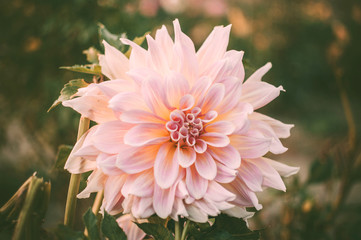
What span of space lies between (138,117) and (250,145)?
0.38 feet

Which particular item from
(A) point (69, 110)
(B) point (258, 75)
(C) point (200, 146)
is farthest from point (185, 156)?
(A) point (69, 110)

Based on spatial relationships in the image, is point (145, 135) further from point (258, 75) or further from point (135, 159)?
point (258, 75)

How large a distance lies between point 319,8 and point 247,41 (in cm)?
106

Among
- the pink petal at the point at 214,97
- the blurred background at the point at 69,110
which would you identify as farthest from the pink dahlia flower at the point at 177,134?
the blurred background at the point at 69,110

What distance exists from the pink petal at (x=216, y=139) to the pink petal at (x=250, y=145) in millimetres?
17

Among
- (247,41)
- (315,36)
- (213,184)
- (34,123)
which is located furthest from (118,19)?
(315,36)

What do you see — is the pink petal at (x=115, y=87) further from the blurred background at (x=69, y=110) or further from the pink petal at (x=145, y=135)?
the blurred background at (x=69, y=110)

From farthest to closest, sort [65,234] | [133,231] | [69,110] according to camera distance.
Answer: [69,110]
[133,231]
[65,234]

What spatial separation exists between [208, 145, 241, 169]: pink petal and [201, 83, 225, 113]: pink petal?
45 mm

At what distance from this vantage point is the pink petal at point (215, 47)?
1.19 feet

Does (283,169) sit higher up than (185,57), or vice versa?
(185,57)

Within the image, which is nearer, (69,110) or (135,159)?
(135,159)

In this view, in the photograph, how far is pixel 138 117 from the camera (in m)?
0.33

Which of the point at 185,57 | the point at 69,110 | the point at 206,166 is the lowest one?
the point at 69,110
